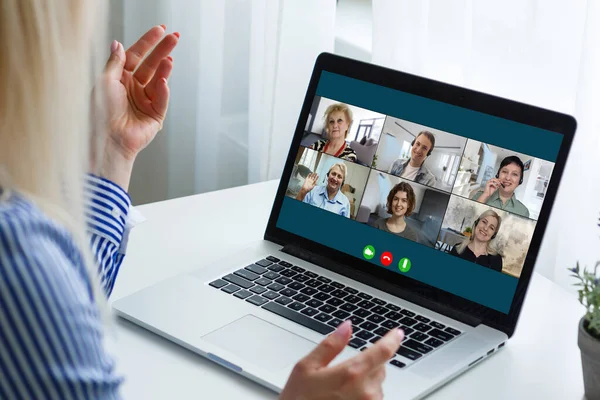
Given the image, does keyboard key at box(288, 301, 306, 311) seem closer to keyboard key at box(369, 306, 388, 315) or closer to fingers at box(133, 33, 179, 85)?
keyboard key at box(369, 306, 388, 315)

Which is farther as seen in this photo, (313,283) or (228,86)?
(228,86)

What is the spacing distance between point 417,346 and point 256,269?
251 millimetres

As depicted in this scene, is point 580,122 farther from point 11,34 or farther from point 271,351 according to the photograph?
point 11,34

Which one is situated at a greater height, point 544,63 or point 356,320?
point 544,63

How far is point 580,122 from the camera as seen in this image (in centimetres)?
115

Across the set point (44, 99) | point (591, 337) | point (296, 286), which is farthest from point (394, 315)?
point (44, 99)

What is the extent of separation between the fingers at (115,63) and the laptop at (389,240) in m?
0.26

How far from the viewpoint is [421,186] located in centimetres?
104

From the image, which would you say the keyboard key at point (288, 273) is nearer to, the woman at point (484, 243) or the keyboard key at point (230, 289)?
the keyboard key at point (230, 289)

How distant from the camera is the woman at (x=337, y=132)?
3.62ft

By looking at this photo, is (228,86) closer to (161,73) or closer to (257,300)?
(161,73)

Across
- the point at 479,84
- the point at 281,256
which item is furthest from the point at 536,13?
the point at 281,256

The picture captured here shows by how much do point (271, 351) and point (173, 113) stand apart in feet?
4.24

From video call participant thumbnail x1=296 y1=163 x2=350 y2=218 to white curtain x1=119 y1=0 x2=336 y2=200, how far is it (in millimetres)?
585
